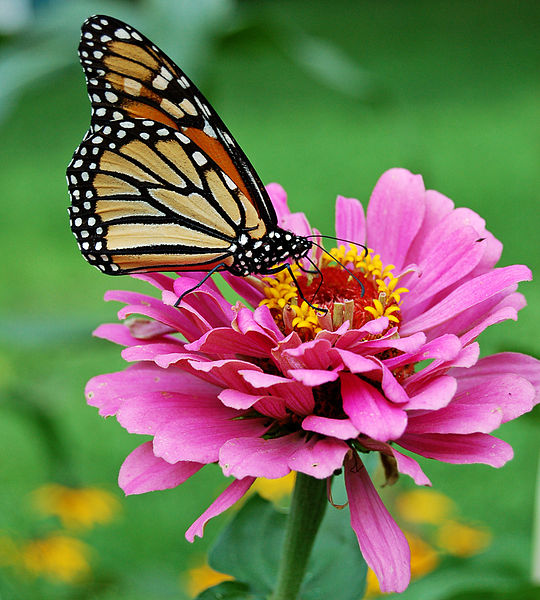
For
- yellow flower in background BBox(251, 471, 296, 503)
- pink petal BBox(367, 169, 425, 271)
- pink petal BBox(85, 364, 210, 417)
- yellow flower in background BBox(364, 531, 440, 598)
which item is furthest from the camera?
yellow flower in background BBox(251, 471, 296, 503)

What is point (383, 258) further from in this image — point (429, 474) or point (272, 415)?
point (429, 474)

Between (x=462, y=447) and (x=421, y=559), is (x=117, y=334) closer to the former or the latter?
(x=462, y=447)

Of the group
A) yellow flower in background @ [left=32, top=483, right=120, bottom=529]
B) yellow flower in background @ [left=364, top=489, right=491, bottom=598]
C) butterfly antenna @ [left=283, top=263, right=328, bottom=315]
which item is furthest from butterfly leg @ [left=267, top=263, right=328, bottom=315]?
yellow flower in background @ [left=32, top=483, right=120, bottom=529]

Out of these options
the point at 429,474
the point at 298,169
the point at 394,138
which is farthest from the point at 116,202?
Answer: the point at 394,138

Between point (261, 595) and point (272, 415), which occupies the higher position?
point (272, 415)

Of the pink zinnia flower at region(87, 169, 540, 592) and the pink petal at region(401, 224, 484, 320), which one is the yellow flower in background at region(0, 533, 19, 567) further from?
the pink petal at region(401, 224, 484, 320)

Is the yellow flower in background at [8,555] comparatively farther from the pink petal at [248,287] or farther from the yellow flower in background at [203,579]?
the pink petal at [248,287]
